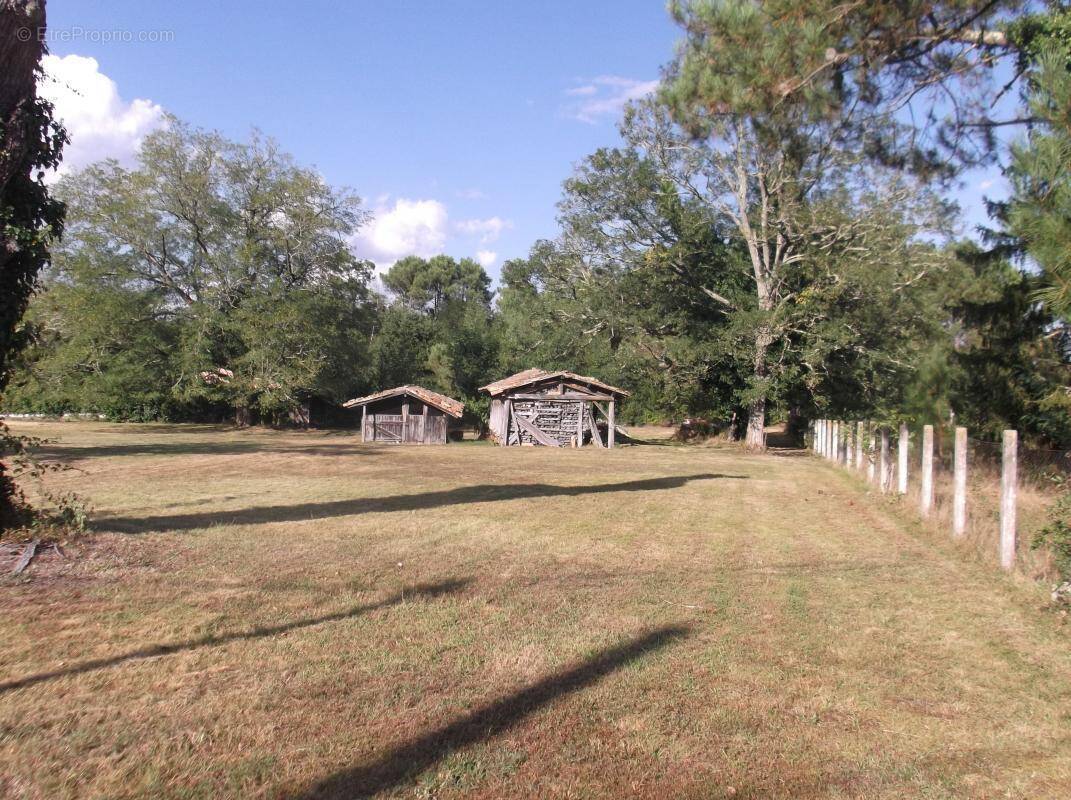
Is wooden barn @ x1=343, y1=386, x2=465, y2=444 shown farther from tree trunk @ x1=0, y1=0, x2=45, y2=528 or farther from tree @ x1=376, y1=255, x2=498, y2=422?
tree trunk @ x1=0, y1=0, x2=45, y2=528

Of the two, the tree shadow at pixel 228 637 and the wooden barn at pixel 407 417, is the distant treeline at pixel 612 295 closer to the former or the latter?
the wooden barn at pixel 407 417

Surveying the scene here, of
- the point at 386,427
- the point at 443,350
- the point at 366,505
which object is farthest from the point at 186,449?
the point at 443,350

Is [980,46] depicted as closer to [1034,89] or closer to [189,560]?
[1034,89]

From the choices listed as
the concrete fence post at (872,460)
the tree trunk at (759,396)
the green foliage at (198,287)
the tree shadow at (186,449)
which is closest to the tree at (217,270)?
the green foliage at (198,287)

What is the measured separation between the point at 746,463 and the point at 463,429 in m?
18.1

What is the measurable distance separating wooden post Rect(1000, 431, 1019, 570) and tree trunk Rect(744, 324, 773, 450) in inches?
951

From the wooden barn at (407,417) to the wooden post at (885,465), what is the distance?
21.8m

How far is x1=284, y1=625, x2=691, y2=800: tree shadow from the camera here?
3555mm

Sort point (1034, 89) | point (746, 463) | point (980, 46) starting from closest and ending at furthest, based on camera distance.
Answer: point (1034, 89) < point (980, 46) < point (746, 463)

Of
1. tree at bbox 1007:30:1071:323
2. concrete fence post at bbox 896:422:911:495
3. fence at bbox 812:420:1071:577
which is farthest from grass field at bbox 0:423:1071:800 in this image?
concrete fence post at bbox 896:422:911:495

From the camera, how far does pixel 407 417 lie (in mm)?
35000

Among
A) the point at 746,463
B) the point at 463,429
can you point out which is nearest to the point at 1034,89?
the point at 746,463

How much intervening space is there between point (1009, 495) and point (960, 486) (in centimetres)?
191

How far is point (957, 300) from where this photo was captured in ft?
57.7
